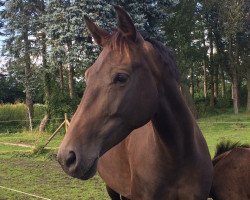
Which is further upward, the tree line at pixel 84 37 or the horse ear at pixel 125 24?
the tree line at pixel 84 37

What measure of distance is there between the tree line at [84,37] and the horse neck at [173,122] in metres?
11.0

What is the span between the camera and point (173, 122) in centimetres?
262

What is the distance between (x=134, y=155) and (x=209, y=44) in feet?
90.7

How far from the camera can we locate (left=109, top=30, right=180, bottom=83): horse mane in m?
2.32

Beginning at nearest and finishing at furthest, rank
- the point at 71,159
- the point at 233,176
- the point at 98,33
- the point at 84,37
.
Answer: the point at 71,159
the point at 98,33
the point at 233,176
the point at 84,37

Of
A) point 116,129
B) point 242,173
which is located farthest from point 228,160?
point 116,129

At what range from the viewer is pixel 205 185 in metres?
2.89

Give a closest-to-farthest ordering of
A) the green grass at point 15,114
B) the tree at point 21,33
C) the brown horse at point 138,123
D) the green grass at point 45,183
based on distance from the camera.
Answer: the brown horse at point 138,123 → the green grass at point 45,183 → the tree at point 21,33 → the green grass at point 15,114

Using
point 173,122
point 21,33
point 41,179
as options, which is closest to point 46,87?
point 21,33

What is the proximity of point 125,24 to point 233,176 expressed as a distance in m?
1.63

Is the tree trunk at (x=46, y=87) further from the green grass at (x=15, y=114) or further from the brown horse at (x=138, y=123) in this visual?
the brown horse at (x=138, y=123)

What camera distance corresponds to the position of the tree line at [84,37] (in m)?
17.8

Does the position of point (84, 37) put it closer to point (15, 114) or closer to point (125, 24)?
point (15, 114)

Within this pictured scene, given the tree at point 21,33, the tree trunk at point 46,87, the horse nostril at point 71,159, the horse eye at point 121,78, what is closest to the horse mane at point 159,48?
the horse eye at point 121,78
